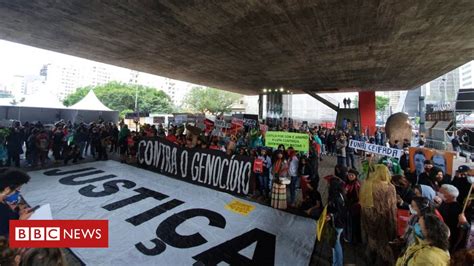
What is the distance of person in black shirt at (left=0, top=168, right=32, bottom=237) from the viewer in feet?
8.42

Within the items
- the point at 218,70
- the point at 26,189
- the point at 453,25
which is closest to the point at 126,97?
the point at 218,70

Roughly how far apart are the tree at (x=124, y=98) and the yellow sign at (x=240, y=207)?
48224 mm

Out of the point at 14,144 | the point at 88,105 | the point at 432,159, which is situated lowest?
the point at 432,159

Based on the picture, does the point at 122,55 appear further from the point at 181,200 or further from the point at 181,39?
the point at 181,200

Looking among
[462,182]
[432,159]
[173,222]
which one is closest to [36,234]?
[173,222]

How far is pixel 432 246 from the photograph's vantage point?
2.08 metres

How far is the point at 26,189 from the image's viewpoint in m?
6.55

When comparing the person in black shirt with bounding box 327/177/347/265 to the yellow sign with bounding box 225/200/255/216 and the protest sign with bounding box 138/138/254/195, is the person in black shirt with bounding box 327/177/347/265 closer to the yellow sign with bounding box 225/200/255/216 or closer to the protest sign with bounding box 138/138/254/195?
the yellow sign with bounding box 225/200/255/216

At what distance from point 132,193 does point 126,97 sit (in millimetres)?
49809

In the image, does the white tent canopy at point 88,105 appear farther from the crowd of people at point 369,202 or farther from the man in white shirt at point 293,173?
the man in white shirt at point 293,173

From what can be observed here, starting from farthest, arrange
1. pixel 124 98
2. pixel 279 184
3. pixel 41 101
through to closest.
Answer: pixel 124 98 < pixel 41 101 < pixel 279 184

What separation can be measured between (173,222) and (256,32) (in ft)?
26.7

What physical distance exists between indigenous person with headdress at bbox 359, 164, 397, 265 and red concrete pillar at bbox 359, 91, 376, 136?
2216 centimetres

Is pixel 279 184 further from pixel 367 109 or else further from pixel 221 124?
pixel 367 109
